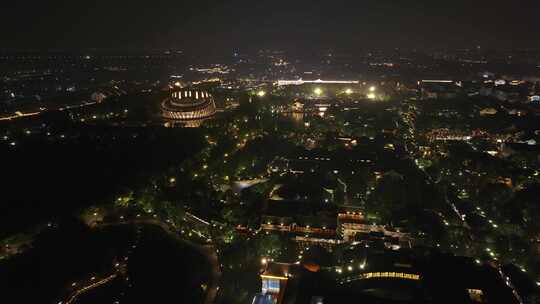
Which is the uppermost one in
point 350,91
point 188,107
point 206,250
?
point 188,107

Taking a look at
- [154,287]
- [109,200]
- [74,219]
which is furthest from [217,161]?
[154,287]

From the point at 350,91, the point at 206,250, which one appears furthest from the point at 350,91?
the point at 206,250

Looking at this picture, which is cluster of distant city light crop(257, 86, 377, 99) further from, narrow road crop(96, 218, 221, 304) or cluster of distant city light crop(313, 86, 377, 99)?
narrow road crop(96, 218, 221, 304)

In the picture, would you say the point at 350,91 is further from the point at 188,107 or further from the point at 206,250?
the point at 206,250

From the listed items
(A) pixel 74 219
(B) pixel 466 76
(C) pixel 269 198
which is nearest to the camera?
(A) pixel 74 219

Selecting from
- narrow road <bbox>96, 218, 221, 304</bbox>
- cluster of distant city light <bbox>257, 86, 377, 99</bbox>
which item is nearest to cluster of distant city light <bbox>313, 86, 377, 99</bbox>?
cluster of distant city light <bbox>257, 86, 377, 99</bbox>

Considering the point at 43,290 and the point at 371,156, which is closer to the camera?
the point at 43,290

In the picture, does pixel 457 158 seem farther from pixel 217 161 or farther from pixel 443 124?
pixel 217 161

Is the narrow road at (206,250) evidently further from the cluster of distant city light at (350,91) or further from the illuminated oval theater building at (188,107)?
the cluster of distant city light at (350,91)
